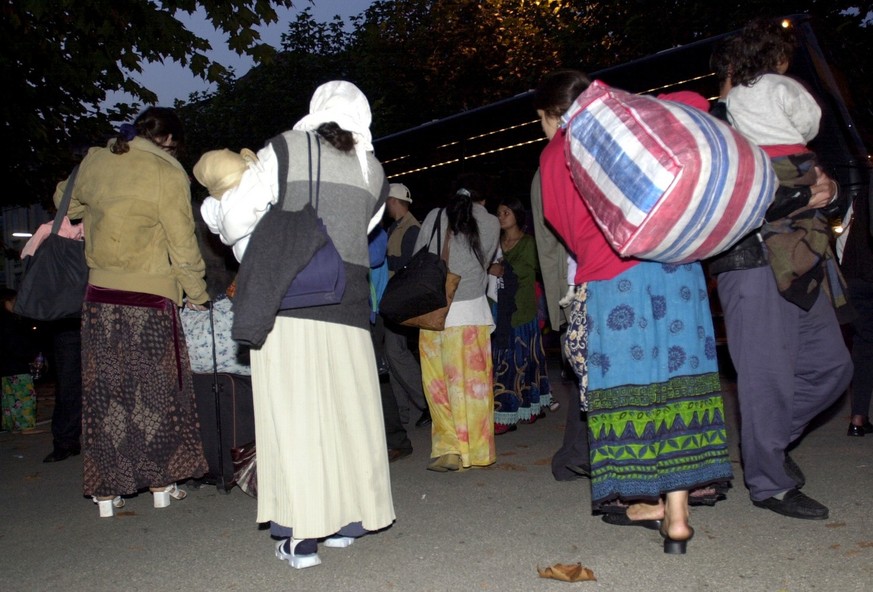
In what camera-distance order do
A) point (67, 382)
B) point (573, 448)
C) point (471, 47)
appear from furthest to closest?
point (471, 47), point (67, 382), point (573, 448)

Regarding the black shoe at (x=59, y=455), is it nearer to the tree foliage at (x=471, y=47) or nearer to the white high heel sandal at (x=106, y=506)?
the white high heel sandal at (x=106, y=506)

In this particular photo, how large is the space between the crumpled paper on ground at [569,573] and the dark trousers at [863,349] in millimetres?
3222

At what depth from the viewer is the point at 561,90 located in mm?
4102

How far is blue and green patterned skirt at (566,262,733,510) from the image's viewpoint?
12.3 feet

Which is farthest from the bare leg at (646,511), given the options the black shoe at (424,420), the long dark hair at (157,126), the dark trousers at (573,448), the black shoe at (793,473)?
the black shoe at (424,420)

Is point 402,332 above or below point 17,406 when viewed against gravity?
below

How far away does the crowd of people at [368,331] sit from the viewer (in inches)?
148

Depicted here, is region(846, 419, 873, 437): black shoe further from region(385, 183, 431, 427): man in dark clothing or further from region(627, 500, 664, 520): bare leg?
region(385, 183, 431, 427): man in dark clothing

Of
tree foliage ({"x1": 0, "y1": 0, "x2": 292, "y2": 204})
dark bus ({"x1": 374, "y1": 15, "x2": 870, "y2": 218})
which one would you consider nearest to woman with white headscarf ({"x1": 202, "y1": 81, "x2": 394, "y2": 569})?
dark bus ({"x1": 374, "y1": 15, "x2": 870, "y2": 218})

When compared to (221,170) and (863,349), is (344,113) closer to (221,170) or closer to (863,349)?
(221,170)

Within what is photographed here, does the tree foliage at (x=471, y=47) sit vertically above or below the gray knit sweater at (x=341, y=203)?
above

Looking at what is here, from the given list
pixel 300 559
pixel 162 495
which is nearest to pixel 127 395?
pixel 162 495

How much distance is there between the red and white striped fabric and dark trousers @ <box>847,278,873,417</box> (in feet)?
10.1

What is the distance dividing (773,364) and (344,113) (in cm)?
214
